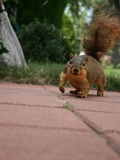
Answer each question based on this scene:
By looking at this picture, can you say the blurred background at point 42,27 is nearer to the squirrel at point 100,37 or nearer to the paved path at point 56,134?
the squirrel at point 100,37

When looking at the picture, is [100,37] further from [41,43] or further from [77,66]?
[41,43]

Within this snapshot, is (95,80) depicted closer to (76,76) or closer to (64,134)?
(76,76)

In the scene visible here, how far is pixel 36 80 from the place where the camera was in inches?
205

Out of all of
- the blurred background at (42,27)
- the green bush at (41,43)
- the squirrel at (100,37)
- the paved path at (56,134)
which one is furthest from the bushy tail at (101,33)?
the green bush at (41,43)

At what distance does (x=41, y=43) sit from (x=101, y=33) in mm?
5492

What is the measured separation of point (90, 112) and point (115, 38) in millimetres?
2238

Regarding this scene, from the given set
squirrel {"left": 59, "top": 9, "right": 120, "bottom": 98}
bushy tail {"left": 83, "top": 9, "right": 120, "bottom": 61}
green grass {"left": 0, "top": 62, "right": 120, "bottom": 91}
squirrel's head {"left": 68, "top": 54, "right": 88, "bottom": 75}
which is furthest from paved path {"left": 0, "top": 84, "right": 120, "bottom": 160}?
green grass {"left": 0, "top": 62, "right": 120, "bottom": 91}

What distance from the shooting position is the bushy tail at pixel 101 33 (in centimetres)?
436

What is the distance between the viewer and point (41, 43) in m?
9.80

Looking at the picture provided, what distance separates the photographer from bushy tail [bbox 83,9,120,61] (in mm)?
4359

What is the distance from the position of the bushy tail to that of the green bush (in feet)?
16.9

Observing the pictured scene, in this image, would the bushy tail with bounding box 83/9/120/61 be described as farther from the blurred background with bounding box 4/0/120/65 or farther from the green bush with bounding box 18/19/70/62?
the green bush with bounding box 18/19/70/62

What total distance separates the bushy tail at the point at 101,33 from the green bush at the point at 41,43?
5145 millimetres

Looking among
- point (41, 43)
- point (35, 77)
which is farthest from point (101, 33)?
point (41, 43)
